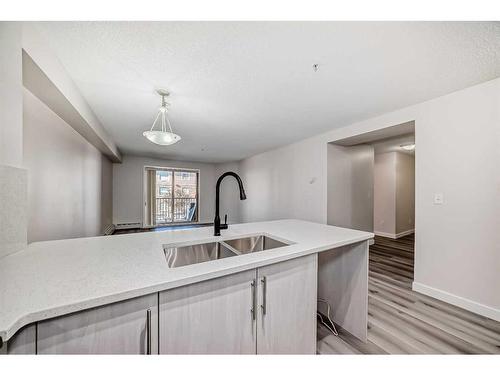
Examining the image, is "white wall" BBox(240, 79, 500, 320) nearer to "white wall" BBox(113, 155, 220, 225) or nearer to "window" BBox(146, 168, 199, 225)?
"window" BBox(146, 168, 199, 225)

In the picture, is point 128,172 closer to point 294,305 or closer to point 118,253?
point 118,253

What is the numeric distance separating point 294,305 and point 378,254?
312cm

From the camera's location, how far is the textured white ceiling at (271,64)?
1145 mm

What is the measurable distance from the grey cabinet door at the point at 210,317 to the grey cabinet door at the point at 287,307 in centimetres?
7

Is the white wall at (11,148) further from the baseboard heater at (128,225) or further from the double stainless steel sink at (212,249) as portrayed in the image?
the baseboard heater at (128,225)

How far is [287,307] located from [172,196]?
6.21m

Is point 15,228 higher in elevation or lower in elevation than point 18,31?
lower

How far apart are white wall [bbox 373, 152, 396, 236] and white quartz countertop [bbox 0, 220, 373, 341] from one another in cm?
447

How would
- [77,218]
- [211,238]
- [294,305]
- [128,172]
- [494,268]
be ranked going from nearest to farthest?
[294,305]
[211,238]
[494,268]
[77,218]
[128,172]

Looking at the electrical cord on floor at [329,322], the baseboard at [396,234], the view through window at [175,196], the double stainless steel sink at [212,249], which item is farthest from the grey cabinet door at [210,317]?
the view through window at [175,196]

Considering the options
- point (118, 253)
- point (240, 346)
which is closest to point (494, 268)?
point (240, 346)

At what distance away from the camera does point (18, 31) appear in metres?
0.99

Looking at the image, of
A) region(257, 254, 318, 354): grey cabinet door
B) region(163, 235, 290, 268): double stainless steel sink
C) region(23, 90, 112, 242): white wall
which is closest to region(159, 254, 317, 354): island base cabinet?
region(257, 254, 318, 354): grey cabinet door

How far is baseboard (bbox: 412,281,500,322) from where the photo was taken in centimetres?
163
